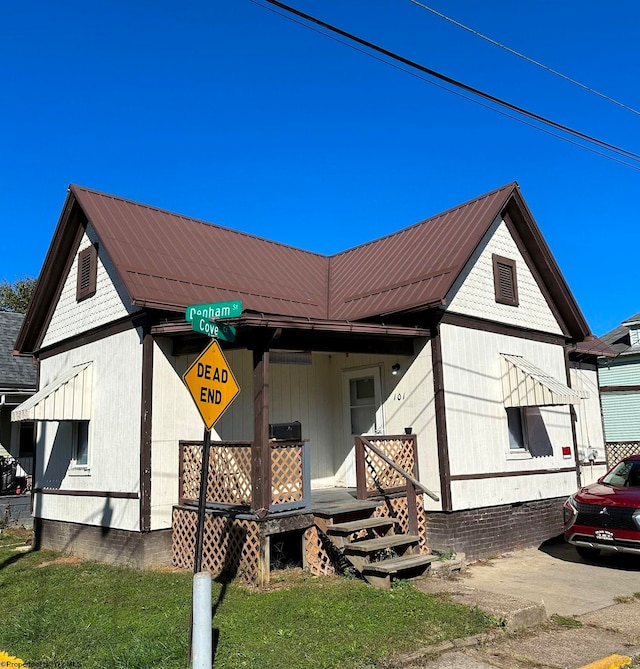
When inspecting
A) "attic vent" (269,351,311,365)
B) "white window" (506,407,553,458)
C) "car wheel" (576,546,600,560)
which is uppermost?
"attic vent" (269,351,311,365)

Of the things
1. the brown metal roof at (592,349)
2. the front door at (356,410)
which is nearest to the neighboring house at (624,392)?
the brown metal roof at (592,349)

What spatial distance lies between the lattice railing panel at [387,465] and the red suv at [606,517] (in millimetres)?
2783

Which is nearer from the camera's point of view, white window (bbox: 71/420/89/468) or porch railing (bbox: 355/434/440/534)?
porch railing (bbox: 355/434/440/534)

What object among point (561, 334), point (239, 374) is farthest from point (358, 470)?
point (561, 334)

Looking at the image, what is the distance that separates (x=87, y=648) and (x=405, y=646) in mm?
2985

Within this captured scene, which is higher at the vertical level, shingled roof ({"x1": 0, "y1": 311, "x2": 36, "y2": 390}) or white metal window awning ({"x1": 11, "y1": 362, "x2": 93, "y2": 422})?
shingled roof ({"x1": 0, "y1": 311, "x2": 36, "y2": 390})

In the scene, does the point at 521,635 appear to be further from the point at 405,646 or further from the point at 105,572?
the point at 105,572

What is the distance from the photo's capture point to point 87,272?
12711mm

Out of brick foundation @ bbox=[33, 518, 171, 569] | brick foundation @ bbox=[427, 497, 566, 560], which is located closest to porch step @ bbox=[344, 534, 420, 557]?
brick foundation @ bbox=[427, 497, 566, 560]

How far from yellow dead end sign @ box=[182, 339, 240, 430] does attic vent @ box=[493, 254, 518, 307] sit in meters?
8.08

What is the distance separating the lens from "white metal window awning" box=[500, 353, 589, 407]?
445 inches

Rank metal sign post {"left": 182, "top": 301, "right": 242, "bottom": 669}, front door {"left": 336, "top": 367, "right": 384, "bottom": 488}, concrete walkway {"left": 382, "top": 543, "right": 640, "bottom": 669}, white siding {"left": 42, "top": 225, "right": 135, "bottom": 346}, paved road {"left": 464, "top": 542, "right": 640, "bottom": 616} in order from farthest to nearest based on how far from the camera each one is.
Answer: front door {"left": 336, "top": 367, "right": 384, "bottom": 488}, white siding {"left": 42, "top": 225, "right": 135, "bottom": 346}, paved road {"left": 464, "top": 542, "right": 640, "bottom": 616}, concrete walkway {"left": 382, "top": 543, "right": 640, "bottom": 669}, metal sign post {"left": 182, "top": 301, "right": 242, "bottom": 669}

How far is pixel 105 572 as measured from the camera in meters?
9.92

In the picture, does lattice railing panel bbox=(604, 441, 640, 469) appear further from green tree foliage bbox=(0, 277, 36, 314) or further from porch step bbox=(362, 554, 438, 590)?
green tree foliage bbox=(0, 277, 36, 314)
